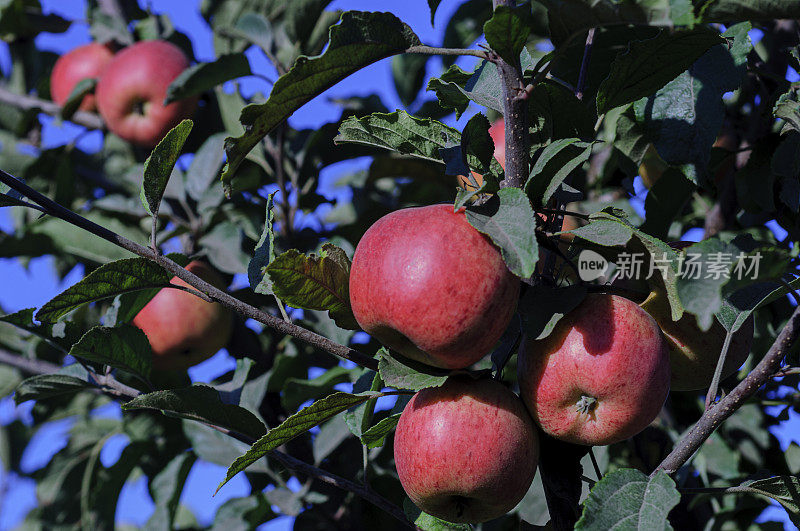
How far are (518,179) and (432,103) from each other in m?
1.41

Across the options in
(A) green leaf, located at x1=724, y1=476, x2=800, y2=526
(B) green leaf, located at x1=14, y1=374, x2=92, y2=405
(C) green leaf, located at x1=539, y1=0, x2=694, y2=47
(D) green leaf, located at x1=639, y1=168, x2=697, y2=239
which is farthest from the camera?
(D) green leaf, located at x1=639, y1=168, x2=697, y2=239

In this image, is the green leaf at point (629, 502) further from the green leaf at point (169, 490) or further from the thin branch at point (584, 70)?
the green leaf at point (169, 490)

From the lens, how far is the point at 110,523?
240 centimetres

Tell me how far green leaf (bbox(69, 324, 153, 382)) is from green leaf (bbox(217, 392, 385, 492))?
416 millimetres

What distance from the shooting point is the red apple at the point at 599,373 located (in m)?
1.07

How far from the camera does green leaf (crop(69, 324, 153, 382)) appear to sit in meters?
1.34

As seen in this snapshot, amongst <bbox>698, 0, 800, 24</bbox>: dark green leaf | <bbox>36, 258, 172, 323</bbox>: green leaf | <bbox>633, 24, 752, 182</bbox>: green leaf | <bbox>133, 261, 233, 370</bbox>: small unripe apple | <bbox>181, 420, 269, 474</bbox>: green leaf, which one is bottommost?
<bbox>181, 420, 269, 474</bbox>: green leaf

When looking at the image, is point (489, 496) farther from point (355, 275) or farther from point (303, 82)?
point (303, 82)

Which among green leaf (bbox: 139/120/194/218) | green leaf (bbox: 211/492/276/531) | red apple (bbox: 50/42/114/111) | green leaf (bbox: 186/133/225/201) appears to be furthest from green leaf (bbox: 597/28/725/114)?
red apple (bbox: 50/42/114/111)

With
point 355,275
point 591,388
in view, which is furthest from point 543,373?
point 355,275

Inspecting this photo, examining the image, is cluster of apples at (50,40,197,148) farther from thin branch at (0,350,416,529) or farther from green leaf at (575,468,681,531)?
green leaf at (575,468,681,531)

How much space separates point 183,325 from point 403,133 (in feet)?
3.90

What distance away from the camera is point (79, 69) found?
9.36 ft

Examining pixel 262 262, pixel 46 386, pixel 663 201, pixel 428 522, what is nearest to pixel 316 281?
pixel 262 262
